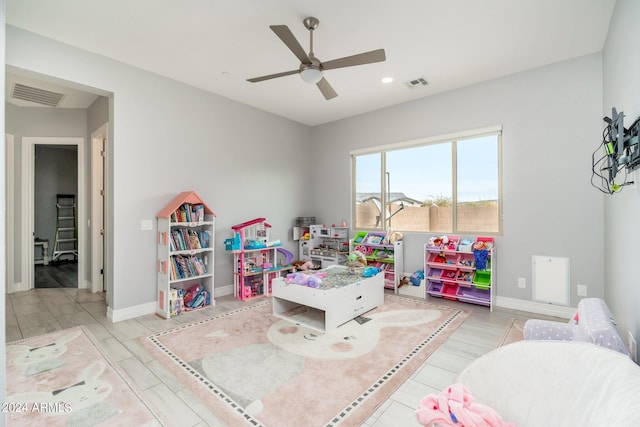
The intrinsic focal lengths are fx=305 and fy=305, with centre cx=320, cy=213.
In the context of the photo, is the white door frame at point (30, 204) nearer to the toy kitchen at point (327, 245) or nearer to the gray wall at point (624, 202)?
the toy kitchen at point (327, 245)

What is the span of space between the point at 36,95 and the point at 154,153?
201 centimetres

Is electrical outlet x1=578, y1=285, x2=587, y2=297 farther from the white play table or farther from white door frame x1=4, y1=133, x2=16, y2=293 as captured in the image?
white door frame x1=4, y1=133, x2=16, y2=293

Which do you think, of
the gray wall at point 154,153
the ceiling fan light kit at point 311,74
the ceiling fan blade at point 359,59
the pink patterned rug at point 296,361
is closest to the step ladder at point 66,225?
the gray wall at point 154,153

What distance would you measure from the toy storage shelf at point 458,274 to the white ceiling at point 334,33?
2.20m

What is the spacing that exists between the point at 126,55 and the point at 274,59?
1.58m

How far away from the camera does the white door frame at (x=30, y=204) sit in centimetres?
465

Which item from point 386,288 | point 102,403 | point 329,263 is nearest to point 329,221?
point 329,263

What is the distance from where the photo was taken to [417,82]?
13.0ft

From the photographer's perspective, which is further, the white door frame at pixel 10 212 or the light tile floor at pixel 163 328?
the white door frame at pixel 10 212

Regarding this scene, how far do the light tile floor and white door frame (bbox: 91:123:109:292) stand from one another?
29 cm

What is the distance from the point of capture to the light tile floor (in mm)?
1896

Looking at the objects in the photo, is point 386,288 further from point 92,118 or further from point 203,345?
point 92,118

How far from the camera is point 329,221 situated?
5.73 m

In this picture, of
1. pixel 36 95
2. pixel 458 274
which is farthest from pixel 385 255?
pixel 36 95
